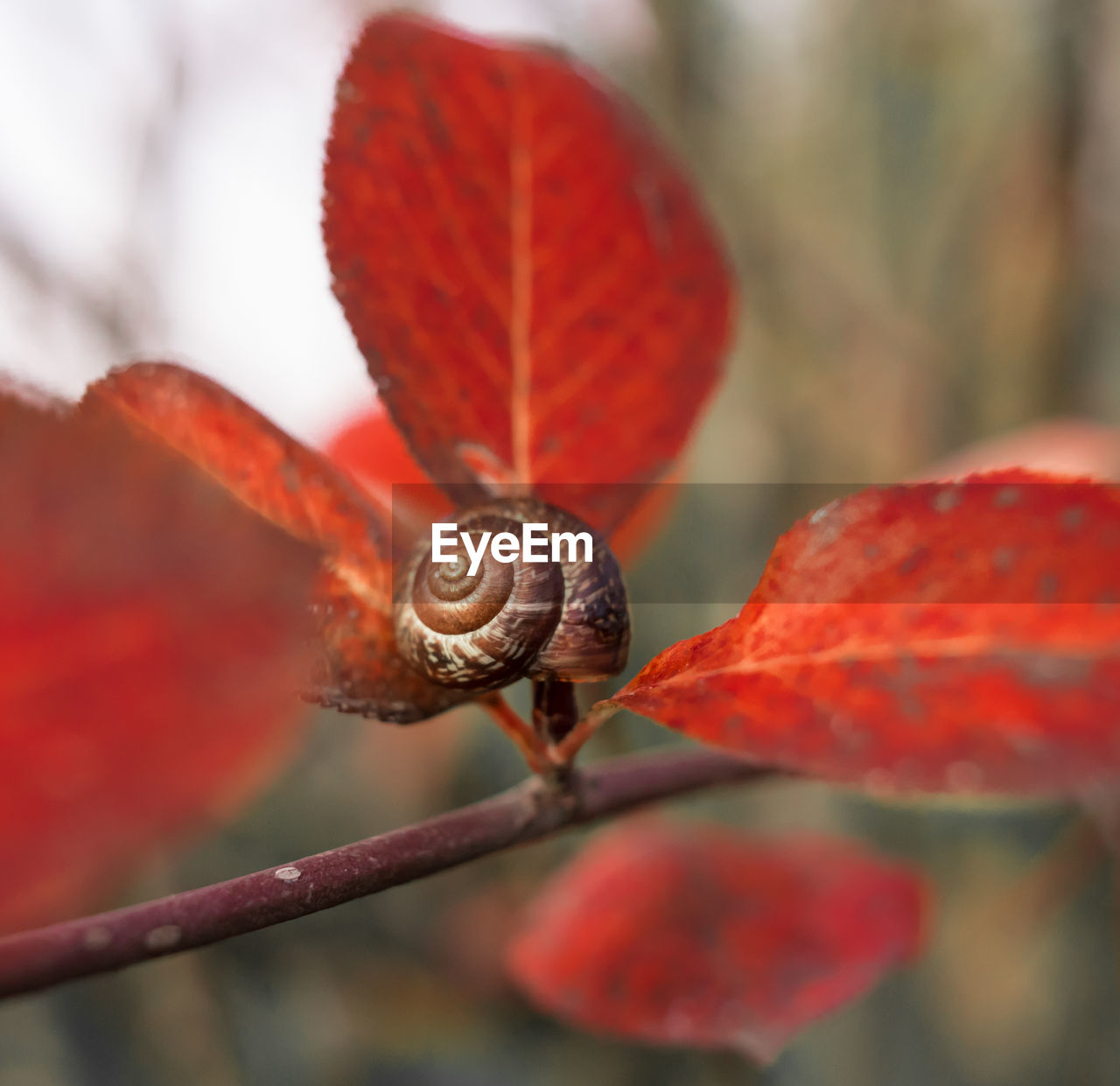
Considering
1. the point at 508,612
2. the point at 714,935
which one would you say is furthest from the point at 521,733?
the point at 714,935

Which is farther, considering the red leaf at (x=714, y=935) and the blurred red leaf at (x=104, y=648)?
the red leaf at (x=714, y=935)

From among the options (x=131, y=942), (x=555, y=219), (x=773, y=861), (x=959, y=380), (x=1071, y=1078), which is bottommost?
(x=1071, y=1078)

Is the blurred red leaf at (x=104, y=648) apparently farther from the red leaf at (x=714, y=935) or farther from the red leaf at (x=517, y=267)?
the red leaf at (x=714, y=935)

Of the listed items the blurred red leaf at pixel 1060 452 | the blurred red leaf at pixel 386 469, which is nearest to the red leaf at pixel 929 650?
the blurred red leaf at pixel 386 469

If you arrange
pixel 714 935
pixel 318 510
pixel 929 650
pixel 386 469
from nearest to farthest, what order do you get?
pixel 929 650, pixel 318 510, pixel 714 935, pixel 386 469

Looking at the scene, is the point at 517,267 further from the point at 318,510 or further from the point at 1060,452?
the point at 1060,452

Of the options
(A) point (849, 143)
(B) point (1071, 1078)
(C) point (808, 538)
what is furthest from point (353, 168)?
(A) point (849, 143)

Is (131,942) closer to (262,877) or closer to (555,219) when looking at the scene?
(262,877)
